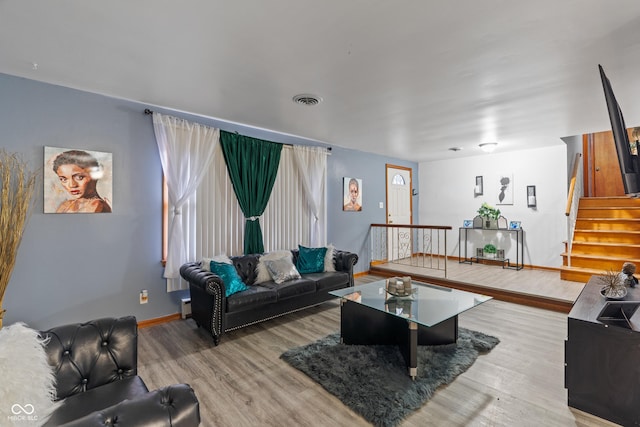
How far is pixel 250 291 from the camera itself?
3.35 metres

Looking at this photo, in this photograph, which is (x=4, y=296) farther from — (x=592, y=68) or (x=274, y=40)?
(x=592, y=68)

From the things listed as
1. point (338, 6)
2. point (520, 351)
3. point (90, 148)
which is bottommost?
point (520, 351)

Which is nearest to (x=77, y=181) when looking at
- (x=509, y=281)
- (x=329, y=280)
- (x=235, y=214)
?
(x=235, y=214)

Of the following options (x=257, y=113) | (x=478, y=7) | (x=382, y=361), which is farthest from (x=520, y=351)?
(x=257, y=113)

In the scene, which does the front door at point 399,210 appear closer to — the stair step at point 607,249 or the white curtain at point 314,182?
the white curtain at point 314,182

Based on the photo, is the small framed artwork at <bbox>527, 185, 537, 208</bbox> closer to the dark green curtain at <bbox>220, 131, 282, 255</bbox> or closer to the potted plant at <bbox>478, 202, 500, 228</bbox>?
the potted plant at <bbox>478, 202, 500, 228</bbox>

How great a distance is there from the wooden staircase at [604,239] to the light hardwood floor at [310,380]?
193cm

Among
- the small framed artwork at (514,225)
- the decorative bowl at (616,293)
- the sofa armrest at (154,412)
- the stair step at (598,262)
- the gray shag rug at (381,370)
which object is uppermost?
the small framed artwork at (514,225)

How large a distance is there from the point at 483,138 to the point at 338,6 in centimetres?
426

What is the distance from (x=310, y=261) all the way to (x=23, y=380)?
3347mm

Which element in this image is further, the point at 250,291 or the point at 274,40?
the point at 250,291

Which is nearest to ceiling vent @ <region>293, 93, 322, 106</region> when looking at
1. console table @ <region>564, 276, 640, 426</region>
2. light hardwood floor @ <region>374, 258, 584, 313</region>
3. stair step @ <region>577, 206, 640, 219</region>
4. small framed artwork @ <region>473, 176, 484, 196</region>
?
console table @ <region>564, 276, 640, 426</region>

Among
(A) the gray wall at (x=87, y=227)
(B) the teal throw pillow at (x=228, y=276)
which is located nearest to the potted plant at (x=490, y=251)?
(B) the teal throw pillow at (x=228, y=276)

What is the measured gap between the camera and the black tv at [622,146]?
6.52 ft
